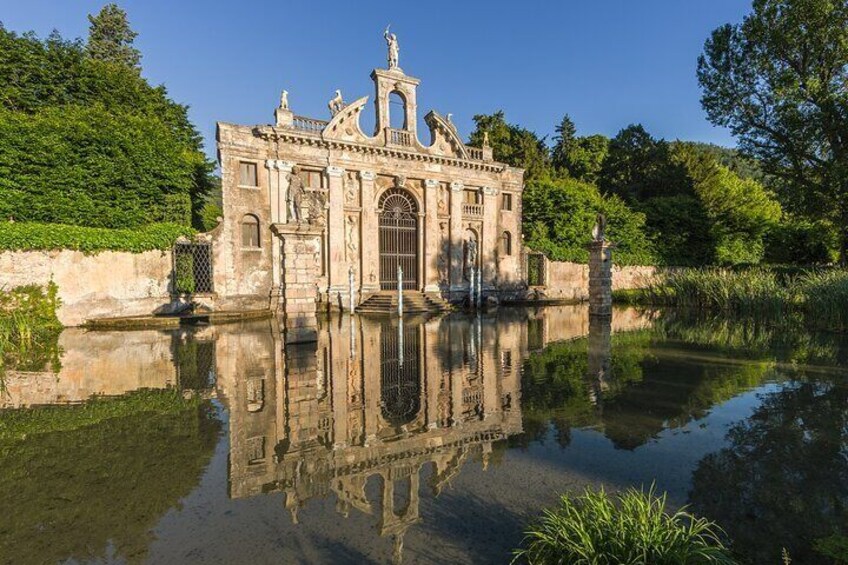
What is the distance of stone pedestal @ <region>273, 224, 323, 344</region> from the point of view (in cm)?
1051

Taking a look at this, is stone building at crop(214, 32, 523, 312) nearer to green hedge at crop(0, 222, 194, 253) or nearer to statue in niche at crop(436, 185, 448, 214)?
statue in niche at crop(436, 185, 448, 214)

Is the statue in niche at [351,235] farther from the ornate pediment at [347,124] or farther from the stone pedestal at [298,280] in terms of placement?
the stone pedestal at [298,280]

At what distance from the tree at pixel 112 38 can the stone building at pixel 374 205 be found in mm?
22673

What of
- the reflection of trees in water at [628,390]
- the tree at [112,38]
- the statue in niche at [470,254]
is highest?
the tree at [112,38]

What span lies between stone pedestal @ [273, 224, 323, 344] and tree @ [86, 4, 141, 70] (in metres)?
32.4

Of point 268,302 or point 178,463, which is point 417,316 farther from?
point 178,463

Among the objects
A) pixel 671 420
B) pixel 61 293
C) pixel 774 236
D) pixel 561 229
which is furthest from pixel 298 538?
pixel 774 236

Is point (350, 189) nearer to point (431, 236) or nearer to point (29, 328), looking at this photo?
point (431, 236)

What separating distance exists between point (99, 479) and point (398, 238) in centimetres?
1970

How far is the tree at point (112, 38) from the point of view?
31922 millimetres

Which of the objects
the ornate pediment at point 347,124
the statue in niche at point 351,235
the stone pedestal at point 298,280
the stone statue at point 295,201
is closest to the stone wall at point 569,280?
the statue in niche at point 351,235

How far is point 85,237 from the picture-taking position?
15445mm

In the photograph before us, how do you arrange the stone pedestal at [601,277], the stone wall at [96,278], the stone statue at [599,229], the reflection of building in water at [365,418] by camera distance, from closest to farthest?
the reflection of building in water at [365,418]
the stone wall at [96,278]
the stone statue at [599,229]
the stone pedestal at [601,277]

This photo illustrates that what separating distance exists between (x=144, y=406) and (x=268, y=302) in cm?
1389
